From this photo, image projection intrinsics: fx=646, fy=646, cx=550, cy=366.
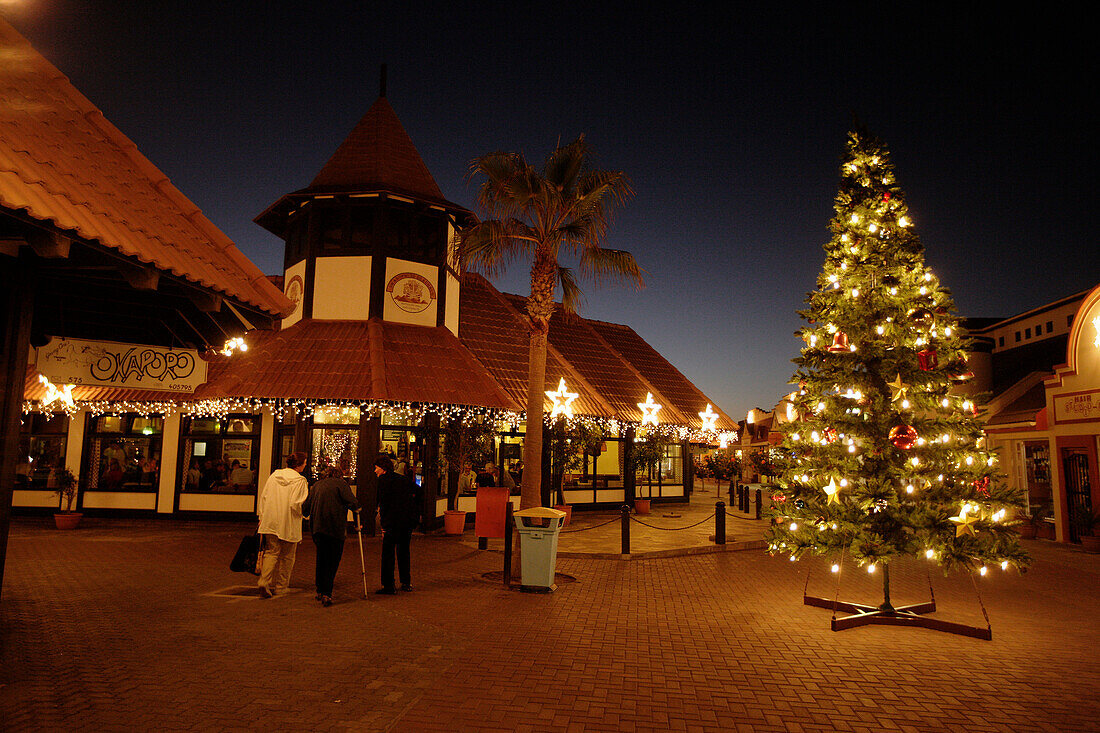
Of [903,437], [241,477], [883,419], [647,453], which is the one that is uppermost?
[883,419]

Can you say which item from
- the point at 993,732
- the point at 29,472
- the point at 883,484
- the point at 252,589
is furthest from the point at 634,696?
the point at 29,472

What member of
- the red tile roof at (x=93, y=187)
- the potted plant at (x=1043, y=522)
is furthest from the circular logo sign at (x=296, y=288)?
the potted plant at (x=1043, y=522)

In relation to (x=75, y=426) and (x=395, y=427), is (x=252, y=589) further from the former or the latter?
(x=75, y=426)

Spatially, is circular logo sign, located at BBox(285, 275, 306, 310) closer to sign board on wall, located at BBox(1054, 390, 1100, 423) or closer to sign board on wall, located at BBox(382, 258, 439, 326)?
sign board on wall, located at BBox(382, 258, 439, 326)

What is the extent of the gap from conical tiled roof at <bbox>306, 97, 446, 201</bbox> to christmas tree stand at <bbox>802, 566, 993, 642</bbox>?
13.1 metres

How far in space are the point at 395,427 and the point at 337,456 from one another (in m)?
1.65

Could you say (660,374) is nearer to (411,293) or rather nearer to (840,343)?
(411,293)

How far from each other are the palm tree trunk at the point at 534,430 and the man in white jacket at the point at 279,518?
11.6 feet

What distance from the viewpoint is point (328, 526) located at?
8.63 meters

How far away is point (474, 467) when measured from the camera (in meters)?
16.8

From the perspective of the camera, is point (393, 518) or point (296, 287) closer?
point (393, 518)

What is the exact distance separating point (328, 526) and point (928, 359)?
7.97m

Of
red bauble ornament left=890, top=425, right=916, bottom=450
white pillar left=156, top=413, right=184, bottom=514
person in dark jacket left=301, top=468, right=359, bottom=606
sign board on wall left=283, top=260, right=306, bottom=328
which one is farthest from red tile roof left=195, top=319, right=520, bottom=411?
red bauble ornament left=890, top=425, right=916, bottom=450

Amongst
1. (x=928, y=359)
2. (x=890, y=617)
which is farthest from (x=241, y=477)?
(x=928, y=359)
